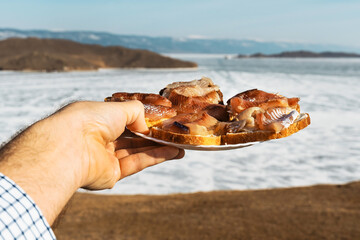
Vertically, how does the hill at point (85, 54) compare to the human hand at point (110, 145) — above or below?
below

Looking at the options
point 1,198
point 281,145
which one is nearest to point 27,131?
point 1,198

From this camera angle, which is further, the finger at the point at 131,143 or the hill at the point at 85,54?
the hill at the point at 85,54

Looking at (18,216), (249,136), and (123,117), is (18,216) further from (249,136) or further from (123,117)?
(249,136)

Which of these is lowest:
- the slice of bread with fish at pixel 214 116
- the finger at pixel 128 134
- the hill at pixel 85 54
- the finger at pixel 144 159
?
the hill at pixel 85 54

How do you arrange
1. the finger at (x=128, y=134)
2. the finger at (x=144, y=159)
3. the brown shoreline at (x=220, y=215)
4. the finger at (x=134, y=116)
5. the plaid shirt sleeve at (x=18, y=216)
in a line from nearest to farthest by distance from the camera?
the plaid shirt sleeve at (x=18, y=216), the finger at (x=134, y=116), the finger at (x=144, y=159), the finger at (x=128, y=134), the brown shoreline at (x=220, y=215)

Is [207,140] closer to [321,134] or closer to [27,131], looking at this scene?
[27,131]

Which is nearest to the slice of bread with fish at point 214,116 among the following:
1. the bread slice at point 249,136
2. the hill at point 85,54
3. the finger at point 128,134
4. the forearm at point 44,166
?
the bread slice at point 249,136

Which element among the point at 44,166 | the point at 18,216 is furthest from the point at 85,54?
the point at 18,216

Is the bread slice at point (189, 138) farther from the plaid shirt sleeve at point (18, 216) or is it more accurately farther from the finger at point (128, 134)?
the plaid shirt sleeve at point (18, 216)
